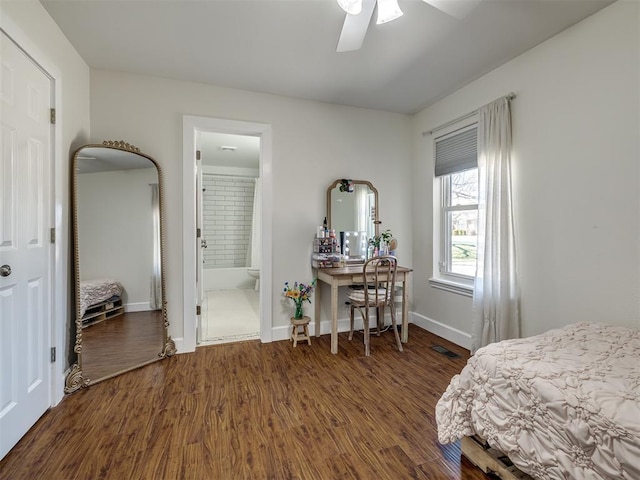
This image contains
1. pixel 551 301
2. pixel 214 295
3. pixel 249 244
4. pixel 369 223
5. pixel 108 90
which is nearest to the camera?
pixel 551 301

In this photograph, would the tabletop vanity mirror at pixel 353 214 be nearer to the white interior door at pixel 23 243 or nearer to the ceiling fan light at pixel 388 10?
the ceiling fan light at pixel 388 10

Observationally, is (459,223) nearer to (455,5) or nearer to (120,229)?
(455,5)

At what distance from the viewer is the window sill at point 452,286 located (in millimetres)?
2938

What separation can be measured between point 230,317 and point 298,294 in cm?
148

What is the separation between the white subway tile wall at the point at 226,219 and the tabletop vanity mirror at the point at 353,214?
11.6 feet

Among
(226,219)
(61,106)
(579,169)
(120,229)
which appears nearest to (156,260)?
(120,229)

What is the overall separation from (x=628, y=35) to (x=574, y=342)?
1.86 m

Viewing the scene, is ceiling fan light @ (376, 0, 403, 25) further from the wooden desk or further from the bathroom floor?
the bathroom floor

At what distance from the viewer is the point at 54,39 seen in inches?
79.0

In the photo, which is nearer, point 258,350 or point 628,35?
point 628,35

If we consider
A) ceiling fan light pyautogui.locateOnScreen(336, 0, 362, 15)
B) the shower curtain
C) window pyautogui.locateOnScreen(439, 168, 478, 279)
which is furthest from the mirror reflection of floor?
the shower curtain

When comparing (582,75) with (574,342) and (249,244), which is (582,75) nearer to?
(574,342)

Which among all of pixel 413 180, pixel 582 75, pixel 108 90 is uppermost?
pixel 108 90

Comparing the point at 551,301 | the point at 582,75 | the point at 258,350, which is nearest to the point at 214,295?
the point at 258,350
